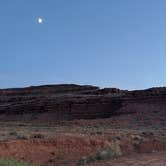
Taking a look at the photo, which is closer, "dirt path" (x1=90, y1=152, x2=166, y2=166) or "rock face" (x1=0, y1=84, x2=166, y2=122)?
"dirt path" (x1=90, y1=152, x2=166, y2=166)

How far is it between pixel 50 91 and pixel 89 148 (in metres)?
65.1

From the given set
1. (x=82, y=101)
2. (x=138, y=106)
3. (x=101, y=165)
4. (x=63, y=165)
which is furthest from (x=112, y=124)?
(x=101, y=165)

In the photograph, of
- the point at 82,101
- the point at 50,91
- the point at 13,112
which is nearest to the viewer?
the point at 82,101

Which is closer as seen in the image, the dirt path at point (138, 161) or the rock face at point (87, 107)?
the dirt path at point (138, 161)

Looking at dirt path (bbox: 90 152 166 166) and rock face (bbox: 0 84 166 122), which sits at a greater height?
rock face (bbox: 0 84 166 122)

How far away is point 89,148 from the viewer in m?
27.2

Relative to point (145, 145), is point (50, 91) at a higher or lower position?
higher

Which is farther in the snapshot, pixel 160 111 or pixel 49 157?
pixel 160 111

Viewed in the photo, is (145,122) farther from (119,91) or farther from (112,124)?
(119,91)

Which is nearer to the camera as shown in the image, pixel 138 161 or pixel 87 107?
pixel 138 161

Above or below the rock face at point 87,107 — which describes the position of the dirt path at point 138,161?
below

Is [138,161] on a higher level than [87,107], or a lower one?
lower

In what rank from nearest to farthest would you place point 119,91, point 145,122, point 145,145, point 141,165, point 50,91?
point 141,165
point 145,145
point 145,122
point 119,91
point 50,91

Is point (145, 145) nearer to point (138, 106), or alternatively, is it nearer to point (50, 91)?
point (138, 106)
